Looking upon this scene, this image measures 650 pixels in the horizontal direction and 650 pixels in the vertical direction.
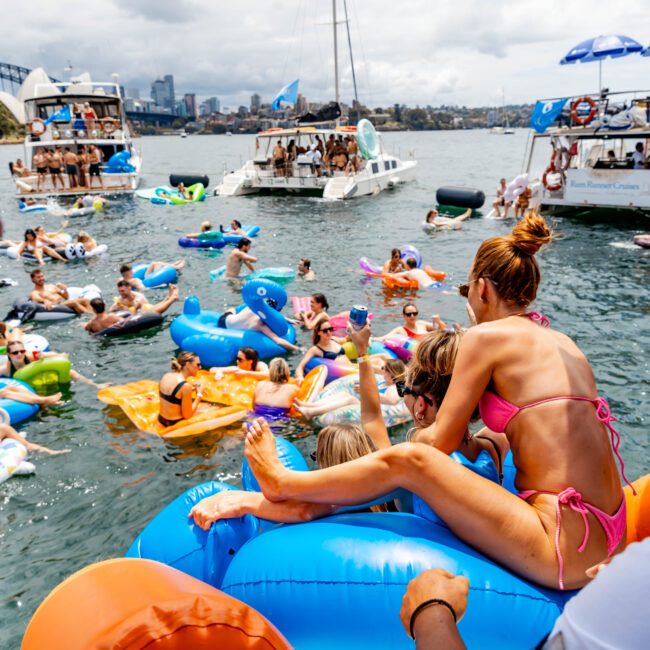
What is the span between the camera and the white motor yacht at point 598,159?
63.5ft

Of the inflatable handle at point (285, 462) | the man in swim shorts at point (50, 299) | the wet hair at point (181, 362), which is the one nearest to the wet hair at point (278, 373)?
the wet hair at point (181, 362)

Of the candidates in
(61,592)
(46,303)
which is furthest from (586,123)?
(61,592)

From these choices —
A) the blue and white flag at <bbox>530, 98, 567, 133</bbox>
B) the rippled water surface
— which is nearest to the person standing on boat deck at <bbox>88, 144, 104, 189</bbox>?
the rippled water surface

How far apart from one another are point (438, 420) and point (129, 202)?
1045 inches

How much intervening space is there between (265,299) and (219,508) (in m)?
6.12

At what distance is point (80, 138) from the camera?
98.8ft

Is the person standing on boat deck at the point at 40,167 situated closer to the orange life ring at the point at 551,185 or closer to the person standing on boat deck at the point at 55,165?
the person standing on boat deck at the point at 55,165

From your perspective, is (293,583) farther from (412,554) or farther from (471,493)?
(471,493)

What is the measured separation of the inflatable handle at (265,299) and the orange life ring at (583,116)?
1601 centimetres

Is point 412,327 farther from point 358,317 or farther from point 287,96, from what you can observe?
point 287,96

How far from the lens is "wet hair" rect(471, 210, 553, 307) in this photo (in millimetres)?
2822

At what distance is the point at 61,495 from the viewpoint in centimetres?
585

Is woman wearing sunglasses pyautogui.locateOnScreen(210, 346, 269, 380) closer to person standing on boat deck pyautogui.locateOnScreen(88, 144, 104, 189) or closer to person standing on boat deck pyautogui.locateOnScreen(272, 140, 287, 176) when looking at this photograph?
person standing on boat deck pyautogui.locateOnScreen(272, 140, 287, 176)

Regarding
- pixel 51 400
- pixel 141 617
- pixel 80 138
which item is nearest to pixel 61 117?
pixel 80 138
